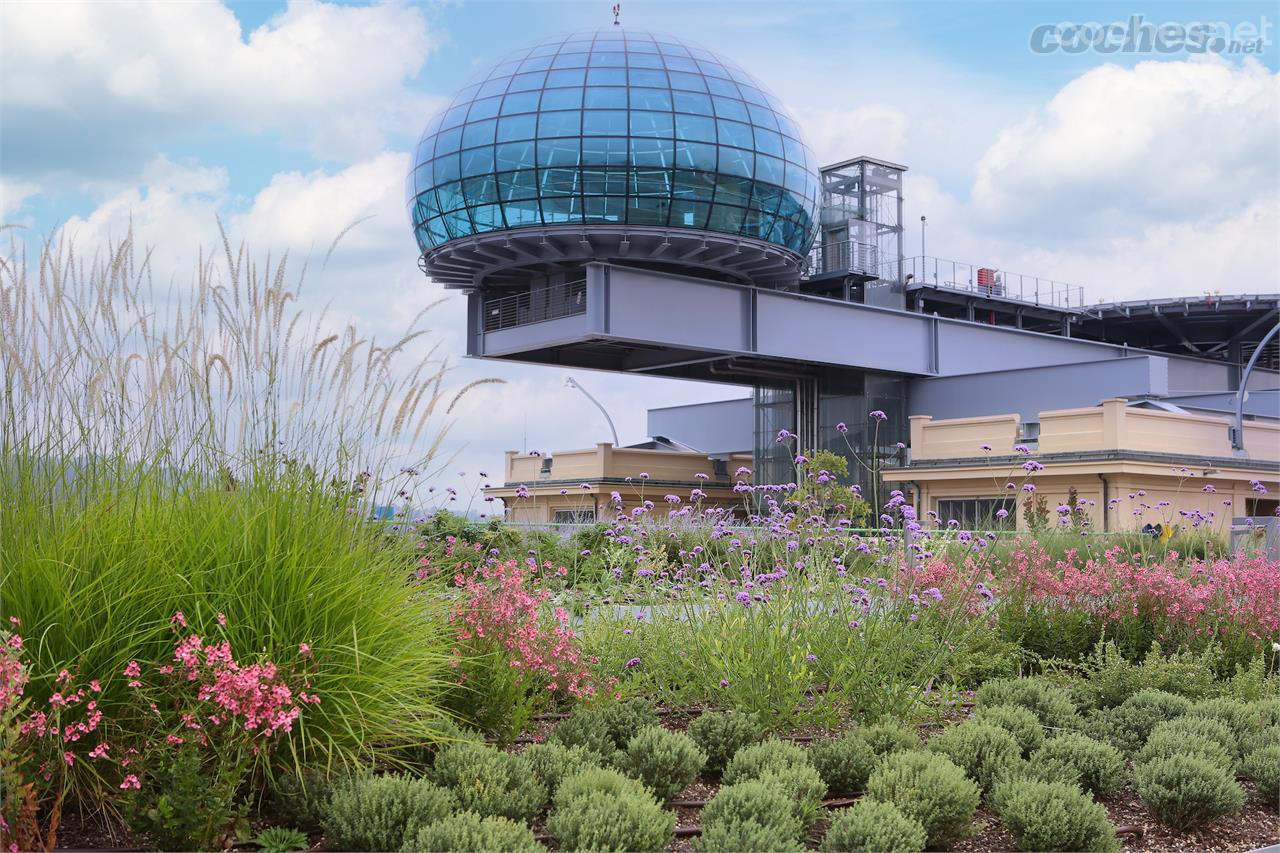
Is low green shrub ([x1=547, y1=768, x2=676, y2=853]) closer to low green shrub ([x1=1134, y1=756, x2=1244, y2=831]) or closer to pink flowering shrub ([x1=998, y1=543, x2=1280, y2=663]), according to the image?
low green shrub ([x1=1134, y1=756, x2=1244, y2=831])

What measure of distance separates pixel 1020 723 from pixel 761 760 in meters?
2.01

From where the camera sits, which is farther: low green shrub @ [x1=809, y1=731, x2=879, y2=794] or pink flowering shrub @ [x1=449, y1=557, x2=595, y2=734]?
pink flowering shrub @ [x1=449, y1=557, x2=595, y2=734]

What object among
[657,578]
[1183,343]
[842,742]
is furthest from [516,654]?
[1183,343]

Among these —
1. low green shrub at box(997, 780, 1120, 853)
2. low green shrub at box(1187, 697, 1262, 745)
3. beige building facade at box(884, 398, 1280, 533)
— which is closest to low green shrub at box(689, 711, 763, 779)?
low green shrub at box(997, 780, 1120, 853)

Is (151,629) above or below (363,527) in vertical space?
below

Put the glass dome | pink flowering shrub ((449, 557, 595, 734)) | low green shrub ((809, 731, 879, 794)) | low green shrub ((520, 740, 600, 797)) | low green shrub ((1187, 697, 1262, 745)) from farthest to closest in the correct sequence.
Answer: the glass dome, low green shrub ((1187, 697, 1262, 745)), pink flowering shrub ((449, 557, 595, 734)), low green shrub ((809, 731, 879, 794)), low green shrub ((520, 740, 600, 797))

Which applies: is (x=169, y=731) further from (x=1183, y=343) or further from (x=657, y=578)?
(x=1183, y=343)

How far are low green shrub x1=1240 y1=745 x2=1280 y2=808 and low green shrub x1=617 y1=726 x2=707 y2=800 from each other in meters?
3.34

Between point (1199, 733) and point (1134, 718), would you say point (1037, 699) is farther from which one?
point (1199, 733)

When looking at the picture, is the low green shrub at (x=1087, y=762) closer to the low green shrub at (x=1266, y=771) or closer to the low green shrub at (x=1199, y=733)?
the low green shrub at (x=1199, y=733)

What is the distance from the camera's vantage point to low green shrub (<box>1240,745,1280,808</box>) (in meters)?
6.53

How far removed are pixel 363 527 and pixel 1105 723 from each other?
495 centimetres

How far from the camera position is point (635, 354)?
4084 centimetres

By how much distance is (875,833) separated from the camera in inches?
191
